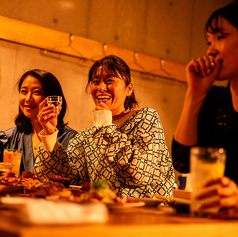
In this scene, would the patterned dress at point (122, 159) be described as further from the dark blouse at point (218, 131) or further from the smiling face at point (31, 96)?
the smiling face at point (31, 96)

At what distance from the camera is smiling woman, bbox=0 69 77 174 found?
2.90 meters

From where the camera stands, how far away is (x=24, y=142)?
2.96 m

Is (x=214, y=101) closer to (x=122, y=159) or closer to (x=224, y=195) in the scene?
(x=122, y=159)

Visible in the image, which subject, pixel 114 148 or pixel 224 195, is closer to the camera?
pixel 224 195

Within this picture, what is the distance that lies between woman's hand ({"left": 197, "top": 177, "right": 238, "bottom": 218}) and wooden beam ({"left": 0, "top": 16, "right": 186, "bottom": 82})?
4126 mm

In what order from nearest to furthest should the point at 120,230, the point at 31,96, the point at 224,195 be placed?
the point at 120,230 → the point at 224,195 → the point at 31,96

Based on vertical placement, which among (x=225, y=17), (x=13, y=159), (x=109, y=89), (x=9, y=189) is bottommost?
(x=9, y=189)

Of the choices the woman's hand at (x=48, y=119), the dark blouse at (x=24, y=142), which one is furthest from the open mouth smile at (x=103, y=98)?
the dark blouse at (x=24, y=142)

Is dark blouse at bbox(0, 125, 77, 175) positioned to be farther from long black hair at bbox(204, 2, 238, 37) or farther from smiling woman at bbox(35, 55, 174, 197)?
long black hair at bbox(204, 2, 238, 37)

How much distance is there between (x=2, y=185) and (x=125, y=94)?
1095 mm

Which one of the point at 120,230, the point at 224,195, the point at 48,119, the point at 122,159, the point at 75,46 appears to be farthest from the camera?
the point at 75,46

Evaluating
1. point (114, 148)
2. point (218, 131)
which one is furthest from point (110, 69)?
point (218, 131)

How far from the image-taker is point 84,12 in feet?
17.2

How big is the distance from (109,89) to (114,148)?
58 cm
